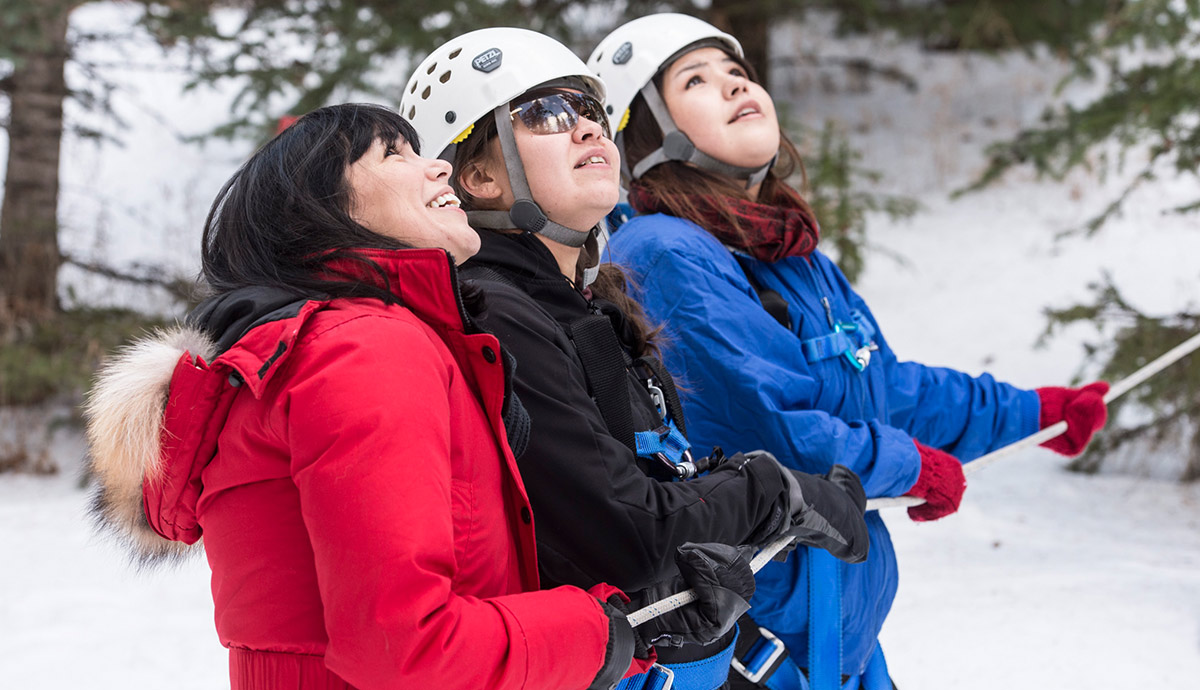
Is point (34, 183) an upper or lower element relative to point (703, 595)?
lower

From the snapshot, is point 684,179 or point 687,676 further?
point 684,179

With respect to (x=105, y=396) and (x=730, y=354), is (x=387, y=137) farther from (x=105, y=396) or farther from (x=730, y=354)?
(x=730, y=354)

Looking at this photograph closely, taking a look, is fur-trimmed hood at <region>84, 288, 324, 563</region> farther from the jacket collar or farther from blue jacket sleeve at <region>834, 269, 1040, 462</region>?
blue jacket sleeve at <region>834, 269, 1040, 462</region>

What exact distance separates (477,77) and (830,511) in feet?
4.09

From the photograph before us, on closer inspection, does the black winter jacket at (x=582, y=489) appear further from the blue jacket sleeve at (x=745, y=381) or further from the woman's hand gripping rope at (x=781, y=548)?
the blue jacket sleeve at (x=745, y=381)

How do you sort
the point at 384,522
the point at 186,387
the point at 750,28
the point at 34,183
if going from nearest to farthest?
the point at 384,522
the point at 186,387
the point at 34,183
the point at 750,28

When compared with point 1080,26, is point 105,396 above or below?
below

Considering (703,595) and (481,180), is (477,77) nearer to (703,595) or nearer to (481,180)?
(481,180)

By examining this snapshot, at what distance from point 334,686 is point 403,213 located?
0.78 meters

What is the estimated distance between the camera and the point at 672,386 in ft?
7.31

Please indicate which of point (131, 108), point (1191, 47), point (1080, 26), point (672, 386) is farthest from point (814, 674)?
point (131, 108)

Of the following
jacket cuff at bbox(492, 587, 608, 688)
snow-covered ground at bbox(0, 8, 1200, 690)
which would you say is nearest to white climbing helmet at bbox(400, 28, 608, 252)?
jacket cuff at bbox(492, 587, 608, 688)

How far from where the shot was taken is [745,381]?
95.8 inches

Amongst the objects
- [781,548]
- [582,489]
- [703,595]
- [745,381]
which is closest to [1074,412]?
[745,381]
